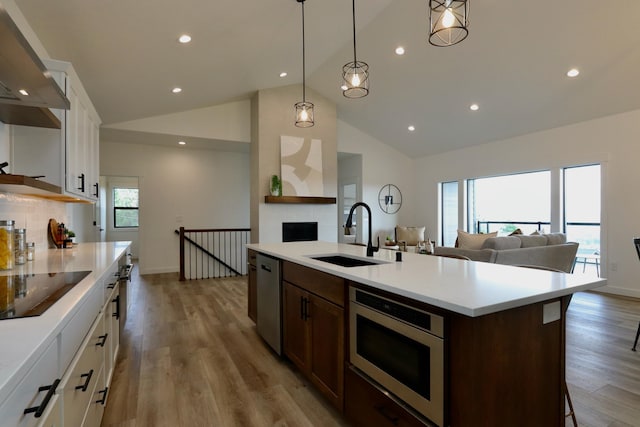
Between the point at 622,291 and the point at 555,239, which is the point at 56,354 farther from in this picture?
the point at 622,291

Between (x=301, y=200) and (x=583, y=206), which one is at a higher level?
(x=301, y=200)

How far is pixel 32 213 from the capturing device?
2689mm

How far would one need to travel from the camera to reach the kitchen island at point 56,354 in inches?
28.0

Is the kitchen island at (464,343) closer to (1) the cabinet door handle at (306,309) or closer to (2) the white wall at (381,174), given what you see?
(1) the cabinet door handle at (306,309)

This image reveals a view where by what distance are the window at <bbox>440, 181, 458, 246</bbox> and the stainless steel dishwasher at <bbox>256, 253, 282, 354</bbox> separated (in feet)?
19.5

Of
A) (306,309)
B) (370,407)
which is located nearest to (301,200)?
(306,309)

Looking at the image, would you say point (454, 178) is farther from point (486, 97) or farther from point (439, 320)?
point (439, 320)

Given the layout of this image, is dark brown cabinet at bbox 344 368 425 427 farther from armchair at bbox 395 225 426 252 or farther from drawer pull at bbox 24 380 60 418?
armchair at bbox 395 225 426 252

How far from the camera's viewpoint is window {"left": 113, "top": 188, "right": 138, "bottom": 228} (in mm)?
9078

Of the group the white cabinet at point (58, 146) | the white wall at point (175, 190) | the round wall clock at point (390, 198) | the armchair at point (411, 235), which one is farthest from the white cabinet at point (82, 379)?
the round wall clock at point (390, 198)

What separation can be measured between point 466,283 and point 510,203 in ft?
20.5

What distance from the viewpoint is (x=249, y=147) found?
6.95 metres

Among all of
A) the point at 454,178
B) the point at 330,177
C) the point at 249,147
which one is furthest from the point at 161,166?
the point at 454,178

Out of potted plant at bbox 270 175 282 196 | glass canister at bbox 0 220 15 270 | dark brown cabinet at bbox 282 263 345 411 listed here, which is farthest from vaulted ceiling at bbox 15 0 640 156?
dark brown cabinet at bbox 282 263 345 411
